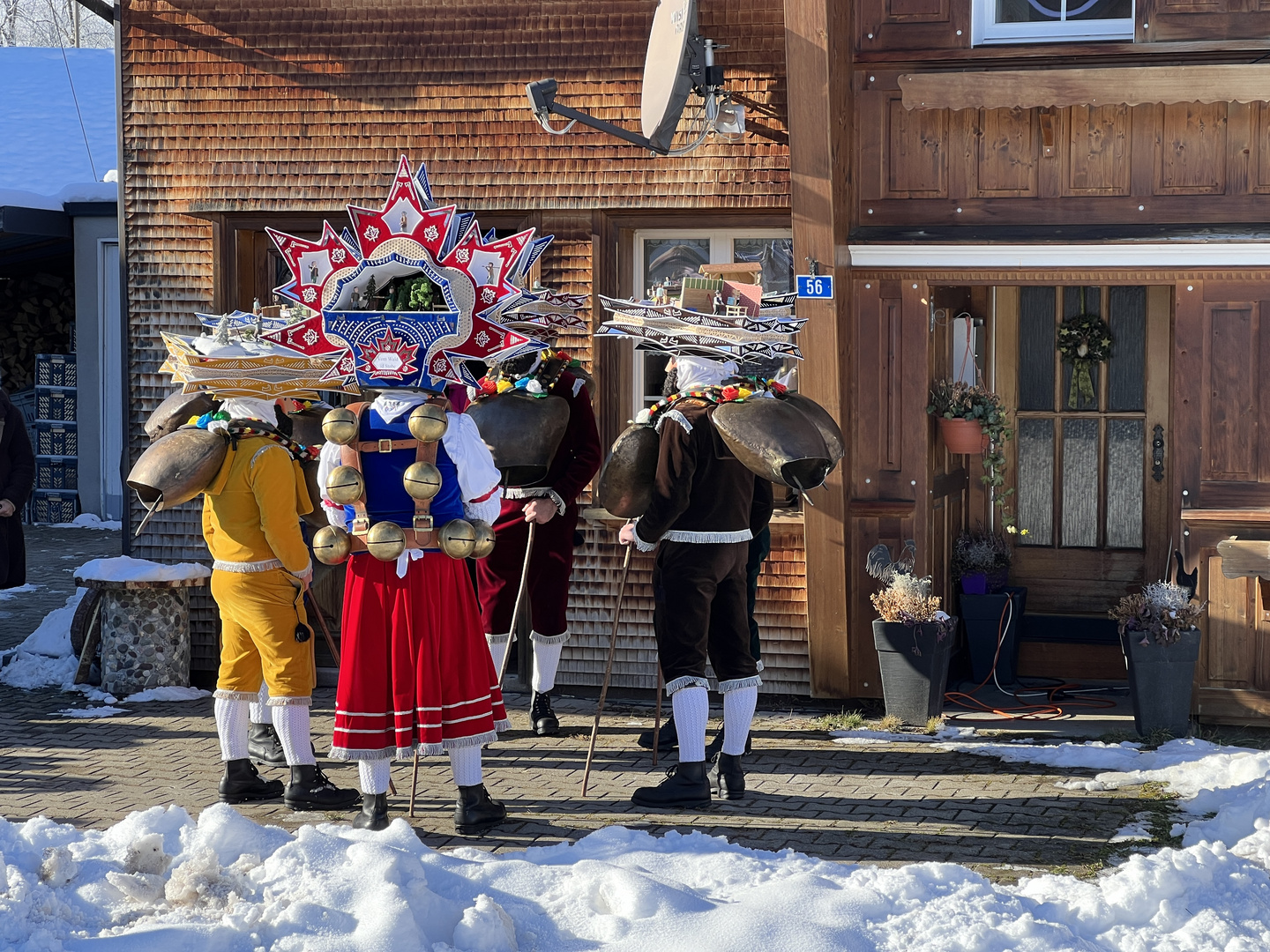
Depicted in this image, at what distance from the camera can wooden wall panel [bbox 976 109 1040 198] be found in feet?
25.4

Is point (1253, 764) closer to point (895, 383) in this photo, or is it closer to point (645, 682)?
point (895, 383)

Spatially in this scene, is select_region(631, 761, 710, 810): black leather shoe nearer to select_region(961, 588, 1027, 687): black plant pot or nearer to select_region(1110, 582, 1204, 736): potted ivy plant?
select_region(1110, 582, 1204, 736): potted ivy plant

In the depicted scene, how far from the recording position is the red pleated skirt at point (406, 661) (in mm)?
5844

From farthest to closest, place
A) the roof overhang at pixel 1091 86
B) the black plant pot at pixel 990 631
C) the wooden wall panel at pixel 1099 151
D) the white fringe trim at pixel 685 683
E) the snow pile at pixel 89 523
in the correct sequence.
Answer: the snow pile at pixel 89 523, the black plant pot at pixel 990 631, the wooden wall panel at pixel 1099 151, the roof overhang at pixel 1091 86, the white fringe trim at pixel 685 683

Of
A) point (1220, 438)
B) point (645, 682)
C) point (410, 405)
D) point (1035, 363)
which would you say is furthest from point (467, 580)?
point (1035, 363)

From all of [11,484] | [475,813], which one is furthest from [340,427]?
[11,484]

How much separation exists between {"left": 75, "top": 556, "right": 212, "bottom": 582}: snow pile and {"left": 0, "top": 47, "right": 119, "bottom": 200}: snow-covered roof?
821 centimetres

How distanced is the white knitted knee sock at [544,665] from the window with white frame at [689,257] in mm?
1642

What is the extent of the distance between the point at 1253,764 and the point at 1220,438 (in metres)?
1.90

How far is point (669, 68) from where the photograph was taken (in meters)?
7.41

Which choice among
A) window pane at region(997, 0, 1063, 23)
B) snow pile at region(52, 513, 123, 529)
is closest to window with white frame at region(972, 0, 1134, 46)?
window pane at region(997, 0, 1063, 23)

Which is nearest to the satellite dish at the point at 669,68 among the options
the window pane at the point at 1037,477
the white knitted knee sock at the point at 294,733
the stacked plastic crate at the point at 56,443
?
the window pane at the point at 1037,477

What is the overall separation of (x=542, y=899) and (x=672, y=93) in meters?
4.26

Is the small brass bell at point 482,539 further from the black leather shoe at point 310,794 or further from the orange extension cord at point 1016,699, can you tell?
the orange extension cord at point 1016,699
